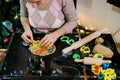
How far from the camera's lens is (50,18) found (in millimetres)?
1048

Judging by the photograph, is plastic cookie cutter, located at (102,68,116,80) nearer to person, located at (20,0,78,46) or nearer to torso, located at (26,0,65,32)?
person, located at (20,0,78,46)

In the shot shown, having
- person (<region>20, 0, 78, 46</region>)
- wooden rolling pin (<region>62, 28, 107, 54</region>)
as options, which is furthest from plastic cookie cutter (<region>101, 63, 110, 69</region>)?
person (<region>20, 0, 78, 46</region>)

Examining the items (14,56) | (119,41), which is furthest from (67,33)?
(119,41)

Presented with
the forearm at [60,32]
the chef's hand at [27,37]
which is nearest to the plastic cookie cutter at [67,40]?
the forearm at [60,32]

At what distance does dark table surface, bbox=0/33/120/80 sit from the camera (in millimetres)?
772

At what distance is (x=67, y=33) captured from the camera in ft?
3.38

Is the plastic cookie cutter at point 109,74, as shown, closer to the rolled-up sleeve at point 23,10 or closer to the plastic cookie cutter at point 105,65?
the plastic cookie cutter at point 105,65

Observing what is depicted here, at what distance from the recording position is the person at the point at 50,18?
100 cm

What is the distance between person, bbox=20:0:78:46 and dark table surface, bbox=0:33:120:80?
Answer: 10 centimetres

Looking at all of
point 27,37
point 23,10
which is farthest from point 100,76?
point 23,10

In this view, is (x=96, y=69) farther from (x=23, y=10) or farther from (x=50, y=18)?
(x=23, y=10)

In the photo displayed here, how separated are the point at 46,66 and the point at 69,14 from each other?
352 millimetres

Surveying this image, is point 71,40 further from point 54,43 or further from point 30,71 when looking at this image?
point 30,71

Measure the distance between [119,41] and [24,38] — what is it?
0.74m
